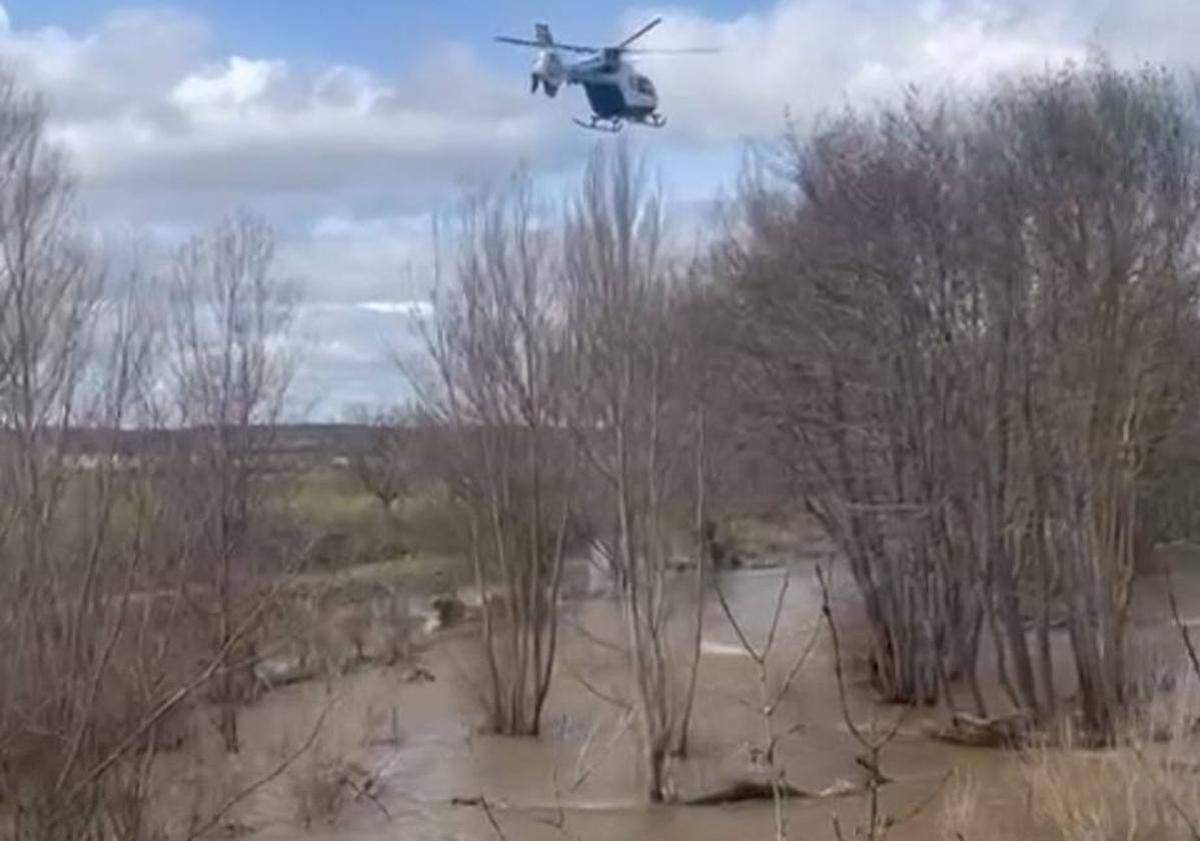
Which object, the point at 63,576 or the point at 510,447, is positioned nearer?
the point at 63,576

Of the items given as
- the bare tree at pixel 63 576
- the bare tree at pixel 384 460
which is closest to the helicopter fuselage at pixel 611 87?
the bare tree at pixel 63 576

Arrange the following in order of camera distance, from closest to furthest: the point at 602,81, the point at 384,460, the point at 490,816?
the point at 490,816 < the point at 602,81 < the point at 384,460

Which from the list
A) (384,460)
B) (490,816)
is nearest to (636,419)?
(490,816)

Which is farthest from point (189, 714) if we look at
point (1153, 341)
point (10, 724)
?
point (1153, 341)

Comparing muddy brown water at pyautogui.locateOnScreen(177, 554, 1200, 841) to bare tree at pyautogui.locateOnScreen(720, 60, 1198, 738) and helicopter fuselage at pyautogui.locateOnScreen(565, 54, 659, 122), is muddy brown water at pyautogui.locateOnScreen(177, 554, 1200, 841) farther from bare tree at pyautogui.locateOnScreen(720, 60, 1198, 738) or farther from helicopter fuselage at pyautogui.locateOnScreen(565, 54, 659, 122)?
helicopter fuselage at pyautogui.locateOnScreen(565, 54, 659, 122)

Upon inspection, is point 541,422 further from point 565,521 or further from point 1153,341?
point 1153,341

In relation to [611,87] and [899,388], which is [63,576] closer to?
[611,87]

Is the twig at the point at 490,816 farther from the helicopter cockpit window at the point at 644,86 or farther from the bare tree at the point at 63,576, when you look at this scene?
the helicopter cockpit window at the point at 644,86
